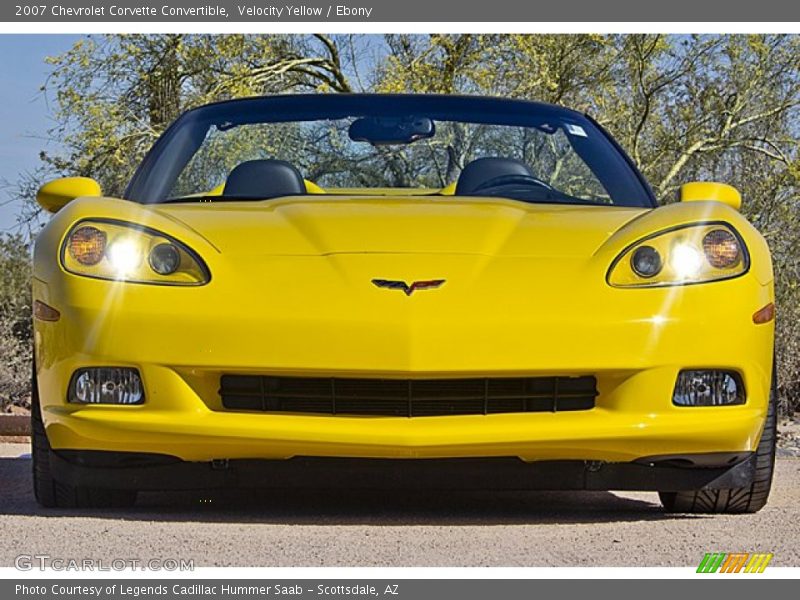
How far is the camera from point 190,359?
4020 mm

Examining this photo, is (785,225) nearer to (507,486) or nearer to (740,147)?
(740,147)

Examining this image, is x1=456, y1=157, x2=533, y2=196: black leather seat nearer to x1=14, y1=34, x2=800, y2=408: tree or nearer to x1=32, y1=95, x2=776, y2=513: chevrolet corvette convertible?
x1=32, y1=95, x2=776, y2=513: chevrolet corvette convertible

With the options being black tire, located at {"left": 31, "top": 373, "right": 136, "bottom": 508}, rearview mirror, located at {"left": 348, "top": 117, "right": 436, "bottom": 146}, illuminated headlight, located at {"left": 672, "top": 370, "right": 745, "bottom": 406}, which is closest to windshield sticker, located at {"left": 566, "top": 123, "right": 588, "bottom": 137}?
rearview mirror, located at {"left": 348, "top": 117, "right": 436, "bottom": 146}

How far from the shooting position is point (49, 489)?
447 centimetres

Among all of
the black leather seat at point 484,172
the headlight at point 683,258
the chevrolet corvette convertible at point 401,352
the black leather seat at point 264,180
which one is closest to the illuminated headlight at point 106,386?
the chevrolet corvette convertible at point 401,352

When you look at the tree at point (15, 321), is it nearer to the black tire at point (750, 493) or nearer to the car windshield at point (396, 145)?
the car windshield at point (396, 145)

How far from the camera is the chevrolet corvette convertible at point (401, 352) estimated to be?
157 inches

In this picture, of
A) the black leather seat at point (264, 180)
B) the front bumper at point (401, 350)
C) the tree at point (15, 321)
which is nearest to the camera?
the front bumper at point (401, 350)

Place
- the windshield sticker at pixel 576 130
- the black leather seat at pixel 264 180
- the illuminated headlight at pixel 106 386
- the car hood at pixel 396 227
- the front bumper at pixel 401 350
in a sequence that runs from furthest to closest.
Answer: the windshield sticker at pixel 576 130
the black leather seat at pixel 264 180
the car hood at pixel 396 227
the illuminated headlight at pixel 106 386
the front bumper at pixel 401 350

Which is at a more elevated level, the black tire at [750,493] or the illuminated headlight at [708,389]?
the illuminated headlight at [708,389]

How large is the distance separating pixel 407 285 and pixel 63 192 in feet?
5.40

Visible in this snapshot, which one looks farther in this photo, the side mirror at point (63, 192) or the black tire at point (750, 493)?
the side mirror at point (63, 192)

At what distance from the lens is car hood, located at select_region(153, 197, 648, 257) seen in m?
4.24
